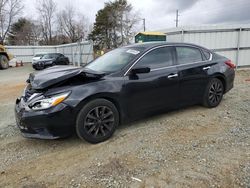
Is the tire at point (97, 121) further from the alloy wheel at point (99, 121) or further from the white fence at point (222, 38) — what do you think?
the white fence at point (222, 38)

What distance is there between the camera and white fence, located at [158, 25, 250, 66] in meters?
10.1

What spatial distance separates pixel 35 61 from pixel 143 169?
1767 centimetres

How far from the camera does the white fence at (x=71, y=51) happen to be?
1708 cm

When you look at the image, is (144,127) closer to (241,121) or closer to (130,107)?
(130,107)

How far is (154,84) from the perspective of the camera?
369 centimetres

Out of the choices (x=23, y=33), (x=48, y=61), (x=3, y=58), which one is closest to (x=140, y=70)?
(x=48, y=61)

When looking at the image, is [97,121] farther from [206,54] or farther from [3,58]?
A: [3,58]

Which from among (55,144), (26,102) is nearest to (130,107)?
(55,144)

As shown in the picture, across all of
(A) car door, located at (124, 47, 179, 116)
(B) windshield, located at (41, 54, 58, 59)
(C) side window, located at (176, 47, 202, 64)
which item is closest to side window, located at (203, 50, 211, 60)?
(C) side window, located at (176, 47, 202, 64)

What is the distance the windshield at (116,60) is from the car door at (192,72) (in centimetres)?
92

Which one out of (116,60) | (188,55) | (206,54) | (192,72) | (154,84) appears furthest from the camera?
(206,54)

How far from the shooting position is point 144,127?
376cm

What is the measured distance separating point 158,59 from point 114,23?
31.3 m

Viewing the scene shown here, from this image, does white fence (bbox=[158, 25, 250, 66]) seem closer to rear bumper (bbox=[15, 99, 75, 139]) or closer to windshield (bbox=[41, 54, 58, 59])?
rear bumper (bbox=[15, 99, 75, 139])
